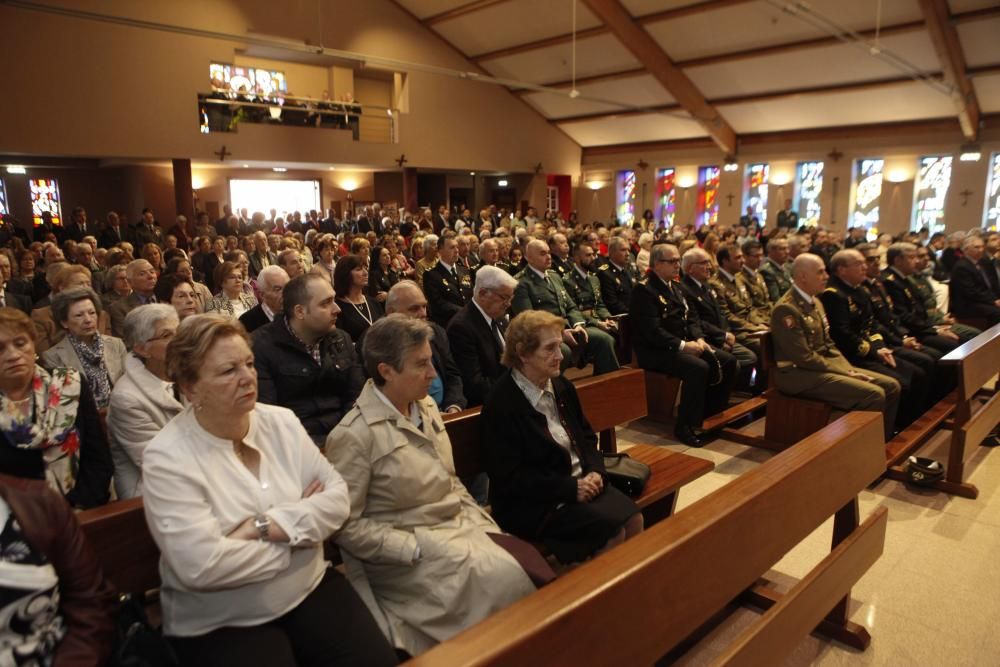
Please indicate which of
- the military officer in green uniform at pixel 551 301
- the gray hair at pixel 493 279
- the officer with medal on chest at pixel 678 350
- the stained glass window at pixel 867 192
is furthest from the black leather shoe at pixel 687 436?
the stained glass window at pixel 867 192

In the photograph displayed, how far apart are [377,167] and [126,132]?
210 inches

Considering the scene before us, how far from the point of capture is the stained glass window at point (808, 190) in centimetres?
1588

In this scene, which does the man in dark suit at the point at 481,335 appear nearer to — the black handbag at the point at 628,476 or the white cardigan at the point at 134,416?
the black handbag at the point at 628,476

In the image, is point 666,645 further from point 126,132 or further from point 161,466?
point 126,132

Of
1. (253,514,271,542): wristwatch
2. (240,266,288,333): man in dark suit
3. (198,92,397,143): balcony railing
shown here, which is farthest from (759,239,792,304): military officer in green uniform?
(198,92,397,143): balcony railing

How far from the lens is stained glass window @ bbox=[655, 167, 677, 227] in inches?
727

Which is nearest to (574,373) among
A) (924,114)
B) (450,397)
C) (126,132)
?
(450,397)

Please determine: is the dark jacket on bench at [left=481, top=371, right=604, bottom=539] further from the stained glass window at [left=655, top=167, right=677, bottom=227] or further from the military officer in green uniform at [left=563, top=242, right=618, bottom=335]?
the stained glass window at [left=655, top=167, right=677, bottom=227]

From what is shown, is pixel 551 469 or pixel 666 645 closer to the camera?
pixel 666 645

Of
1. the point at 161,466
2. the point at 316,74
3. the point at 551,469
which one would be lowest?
the point at 551,469

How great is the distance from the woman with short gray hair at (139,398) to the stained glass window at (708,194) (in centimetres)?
1695

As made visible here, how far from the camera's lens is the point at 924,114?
44.6 ft

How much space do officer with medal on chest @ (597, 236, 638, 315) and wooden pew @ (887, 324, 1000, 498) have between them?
3093 mm

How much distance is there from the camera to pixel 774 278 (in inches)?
259
